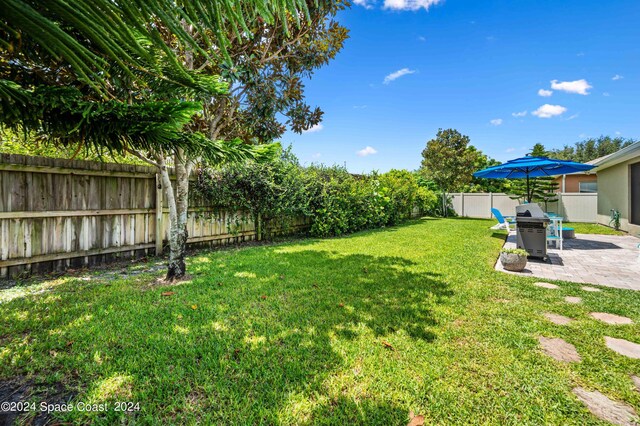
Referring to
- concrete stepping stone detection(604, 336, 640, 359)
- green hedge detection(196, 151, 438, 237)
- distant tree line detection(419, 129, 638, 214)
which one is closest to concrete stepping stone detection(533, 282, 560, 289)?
concrete stepping stone detection(604, 336, 640, 359)

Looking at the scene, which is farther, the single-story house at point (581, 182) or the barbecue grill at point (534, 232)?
the single-story house at point (581, 182)

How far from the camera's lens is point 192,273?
16.5ft

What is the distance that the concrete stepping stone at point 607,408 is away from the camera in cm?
192

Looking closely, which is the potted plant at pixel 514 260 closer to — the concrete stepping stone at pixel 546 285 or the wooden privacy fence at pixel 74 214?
the concrete stepping stone at pixel 546 285

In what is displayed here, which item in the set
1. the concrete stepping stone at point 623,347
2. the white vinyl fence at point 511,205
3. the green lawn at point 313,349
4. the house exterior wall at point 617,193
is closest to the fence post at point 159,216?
the green lawn at point 313,349

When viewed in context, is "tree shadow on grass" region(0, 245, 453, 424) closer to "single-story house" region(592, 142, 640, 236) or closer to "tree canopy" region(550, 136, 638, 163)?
"single-story house" region(592, 142, 640, 236)

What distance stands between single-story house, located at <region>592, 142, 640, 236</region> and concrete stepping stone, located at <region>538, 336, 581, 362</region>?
880cm

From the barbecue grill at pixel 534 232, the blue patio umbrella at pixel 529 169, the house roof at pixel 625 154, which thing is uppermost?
the house roof at pixel 625 154

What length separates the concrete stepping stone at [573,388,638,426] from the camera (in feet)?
6.29

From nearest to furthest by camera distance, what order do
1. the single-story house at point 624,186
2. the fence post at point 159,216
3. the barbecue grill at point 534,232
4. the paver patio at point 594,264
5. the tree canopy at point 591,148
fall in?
the paver patio at point 594,264 → the fence post at point 159,216 → the barbecue grill at point 534,232 → the single-story house at point 624,186 → the tree canopy at point 591,148

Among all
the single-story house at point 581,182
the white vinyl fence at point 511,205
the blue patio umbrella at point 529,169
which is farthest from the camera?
the single-story house at point 581,182

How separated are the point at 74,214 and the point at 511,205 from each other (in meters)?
21.1

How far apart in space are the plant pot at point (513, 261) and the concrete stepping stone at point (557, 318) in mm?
2122

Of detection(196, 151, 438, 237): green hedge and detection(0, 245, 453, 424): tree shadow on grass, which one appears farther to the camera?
detection(196, 151, 438, 237): green hedge
